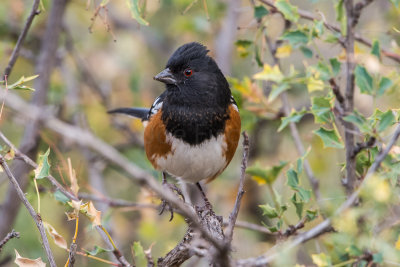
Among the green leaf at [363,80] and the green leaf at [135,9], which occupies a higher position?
the green leaf at [135,9]

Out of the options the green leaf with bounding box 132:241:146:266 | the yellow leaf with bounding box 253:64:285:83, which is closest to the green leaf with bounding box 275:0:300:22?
the yellow leaf with bounding box 253:64:285:83

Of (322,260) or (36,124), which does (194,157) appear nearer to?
(36,124)

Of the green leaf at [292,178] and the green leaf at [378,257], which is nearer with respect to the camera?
the green leaf at [378,257]

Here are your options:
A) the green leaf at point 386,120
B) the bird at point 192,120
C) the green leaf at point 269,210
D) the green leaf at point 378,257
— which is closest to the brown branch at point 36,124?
the bird at point 192,120

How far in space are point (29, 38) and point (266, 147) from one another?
1.80m

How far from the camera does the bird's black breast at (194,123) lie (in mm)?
2535

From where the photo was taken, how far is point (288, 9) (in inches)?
76.0

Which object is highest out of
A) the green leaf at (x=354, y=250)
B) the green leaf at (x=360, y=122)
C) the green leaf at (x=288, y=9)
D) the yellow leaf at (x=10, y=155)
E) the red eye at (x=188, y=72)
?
the green leaf at (x=288, y=9)

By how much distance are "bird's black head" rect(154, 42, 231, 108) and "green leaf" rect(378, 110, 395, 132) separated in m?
1.27

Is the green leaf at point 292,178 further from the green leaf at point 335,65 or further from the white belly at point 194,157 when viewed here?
the white belly at point 194,157

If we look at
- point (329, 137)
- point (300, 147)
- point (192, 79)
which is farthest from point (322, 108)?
point (192, 79)

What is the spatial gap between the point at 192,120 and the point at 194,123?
0.8 inches

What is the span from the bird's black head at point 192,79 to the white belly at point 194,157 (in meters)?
0.20

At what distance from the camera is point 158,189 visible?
906 mm
